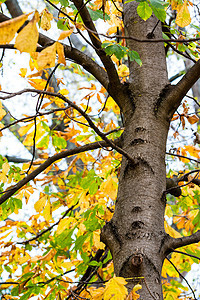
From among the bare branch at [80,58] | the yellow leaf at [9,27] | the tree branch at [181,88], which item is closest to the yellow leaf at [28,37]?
the yellow leaf at [9,27]

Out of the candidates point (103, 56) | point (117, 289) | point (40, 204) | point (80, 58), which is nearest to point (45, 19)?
point (80, 58)

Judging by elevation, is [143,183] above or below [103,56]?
below

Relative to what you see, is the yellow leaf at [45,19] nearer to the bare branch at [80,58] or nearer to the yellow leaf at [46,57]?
the bare branch at [80,58]

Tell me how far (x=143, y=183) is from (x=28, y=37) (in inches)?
27.7

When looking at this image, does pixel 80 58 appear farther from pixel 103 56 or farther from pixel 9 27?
pixel 9 27

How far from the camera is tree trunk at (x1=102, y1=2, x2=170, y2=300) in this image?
98 centimetres

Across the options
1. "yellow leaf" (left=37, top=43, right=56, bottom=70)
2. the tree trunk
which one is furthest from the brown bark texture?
"yellow leaf" (left=37, top=43, right=56, bottom=70)

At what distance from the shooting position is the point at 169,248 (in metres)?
1.06

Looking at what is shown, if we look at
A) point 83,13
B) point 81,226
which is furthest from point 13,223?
point 83,13

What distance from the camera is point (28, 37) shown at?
64 cm

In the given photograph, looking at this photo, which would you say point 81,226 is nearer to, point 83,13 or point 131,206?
point 131,206

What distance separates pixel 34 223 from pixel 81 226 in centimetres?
126

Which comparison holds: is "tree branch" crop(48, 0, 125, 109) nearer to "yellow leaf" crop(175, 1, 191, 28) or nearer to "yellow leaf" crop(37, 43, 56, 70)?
"yellow leaf" crop(37, 43, 56, 70)

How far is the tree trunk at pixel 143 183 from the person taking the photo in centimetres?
98
